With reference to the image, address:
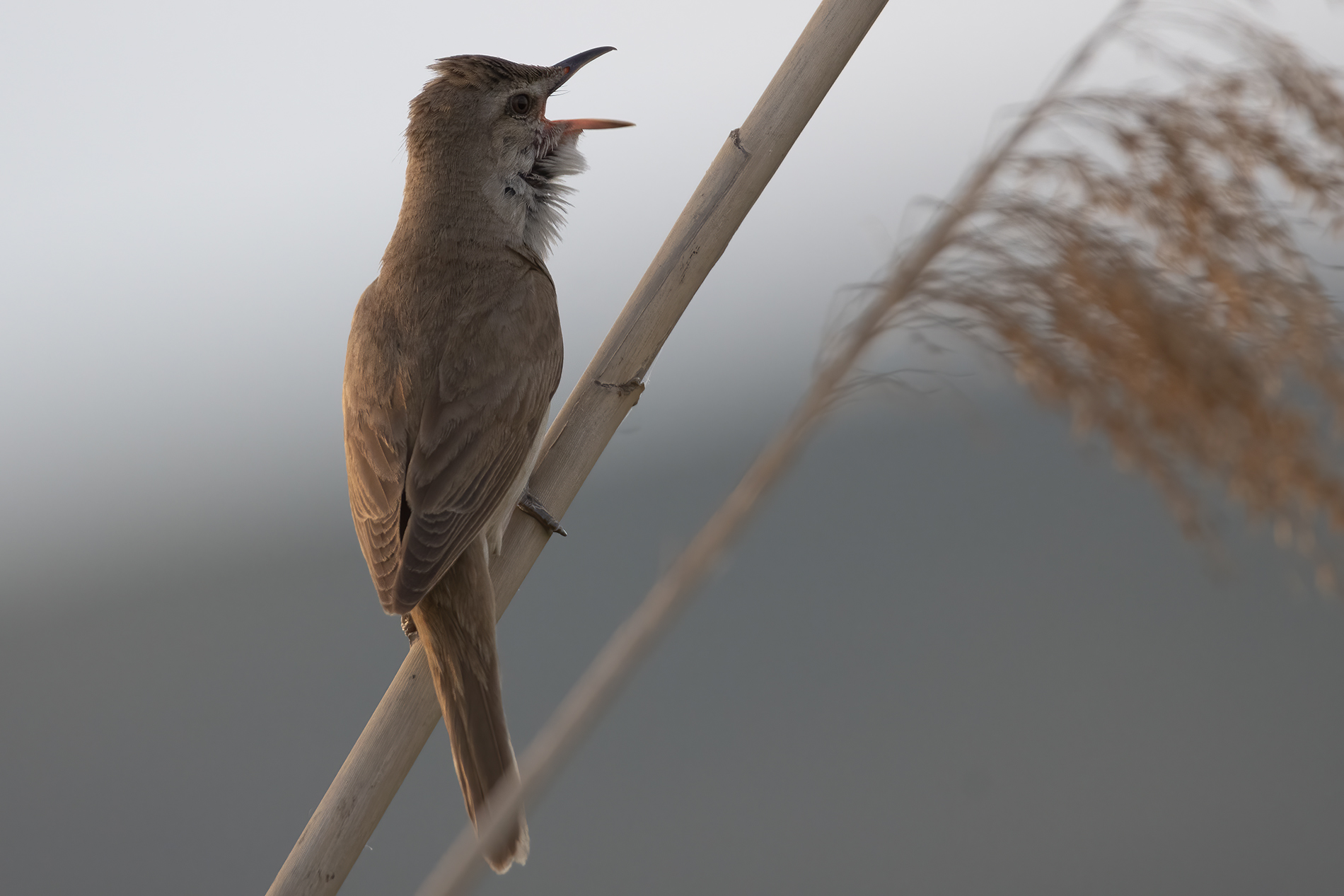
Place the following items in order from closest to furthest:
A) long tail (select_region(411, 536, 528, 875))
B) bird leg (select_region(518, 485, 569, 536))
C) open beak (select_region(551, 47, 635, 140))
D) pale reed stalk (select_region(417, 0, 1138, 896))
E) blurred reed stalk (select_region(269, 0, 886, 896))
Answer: pale reed stalk (select_region(417, 0, 1138, 896)) < blurred reed stalk (select_region(269, 0, 886, 896)) < long tail (select_region(411, 536, 528, 875)) < bird leg (select_region(518, 485, 569, 536)) < open beak (select_region(551, 47, 635, 140))

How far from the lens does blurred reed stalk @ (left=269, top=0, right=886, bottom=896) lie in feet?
4.75

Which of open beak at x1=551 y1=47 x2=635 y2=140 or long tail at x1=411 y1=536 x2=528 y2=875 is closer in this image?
long tail at x1=411 y1=536 x2=528 y2=875

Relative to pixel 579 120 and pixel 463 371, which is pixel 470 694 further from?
pixel 579 120

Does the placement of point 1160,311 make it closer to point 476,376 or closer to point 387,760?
point 387,760

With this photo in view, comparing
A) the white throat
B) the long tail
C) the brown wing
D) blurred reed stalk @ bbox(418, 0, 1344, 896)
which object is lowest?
the long tail

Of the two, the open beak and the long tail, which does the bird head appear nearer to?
the open beak

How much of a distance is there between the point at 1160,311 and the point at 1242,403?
0.36 feet

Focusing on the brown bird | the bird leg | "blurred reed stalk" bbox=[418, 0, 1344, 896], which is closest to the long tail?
the brown bird

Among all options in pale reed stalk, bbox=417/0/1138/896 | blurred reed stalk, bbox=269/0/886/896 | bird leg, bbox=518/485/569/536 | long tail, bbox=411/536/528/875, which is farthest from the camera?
bird leg, bbox=518/485/569/536

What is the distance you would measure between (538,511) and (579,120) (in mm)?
1132

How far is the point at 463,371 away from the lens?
2344mm

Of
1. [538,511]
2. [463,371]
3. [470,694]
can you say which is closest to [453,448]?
[463,371]

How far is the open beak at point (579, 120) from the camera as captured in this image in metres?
2.59

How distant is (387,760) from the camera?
5.06 feet
